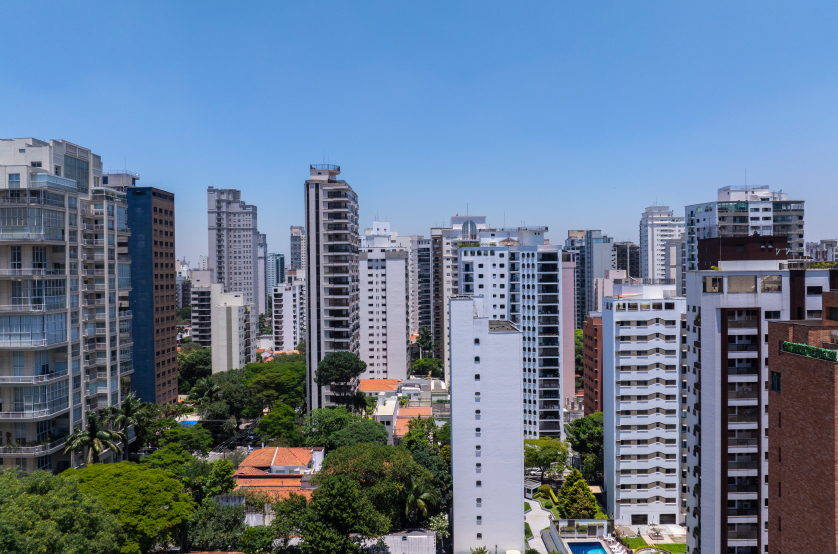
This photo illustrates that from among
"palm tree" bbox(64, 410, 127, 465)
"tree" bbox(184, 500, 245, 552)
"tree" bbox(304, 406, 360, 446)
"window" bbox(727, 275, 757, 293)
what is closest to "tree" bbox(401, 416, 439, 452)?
"tree" bbox(304, 406, 360, 446)

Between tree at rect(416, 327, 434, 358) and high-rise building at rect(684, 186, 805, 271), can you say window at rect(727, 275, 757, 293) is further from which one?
tree at rect(416, 327, 434, 358)

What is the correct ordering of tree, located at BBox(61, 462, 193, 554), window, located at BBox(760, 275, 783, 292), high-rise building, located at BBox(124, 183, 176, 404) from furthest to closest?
high-rise building, located at BBox(124, 183, 176, 404)
tree, located at BBox(61, 462, 193, 554)
window, located at BBox(760, 275, 783, 292)

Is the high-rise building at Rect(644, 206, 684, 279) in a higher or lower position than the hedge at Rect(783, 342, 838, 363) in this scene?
higher

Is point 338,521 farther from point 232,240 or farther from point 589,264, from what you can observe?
point 232,240

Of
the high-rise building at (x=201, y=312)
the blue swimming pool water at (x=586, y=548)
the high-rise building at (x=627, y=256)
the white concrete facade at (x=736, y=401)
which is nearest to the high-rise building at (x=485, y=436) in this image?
the blue swimming pool water at (x=586, y=548)

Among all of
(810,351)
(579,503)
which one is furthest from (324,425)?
(810,351)

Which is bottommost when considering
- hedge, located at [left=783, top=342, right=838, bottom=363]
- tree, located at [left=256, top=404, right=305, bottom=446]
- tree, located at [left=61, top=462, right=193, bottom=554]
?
tree, located at [left=256, top=404, right=305, bottom=446]

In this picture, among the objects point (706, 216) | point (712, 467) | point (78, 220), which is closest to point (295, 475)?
point (78, 220)

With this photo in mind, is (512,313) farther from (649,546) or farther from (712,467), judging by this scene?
(712,467)
